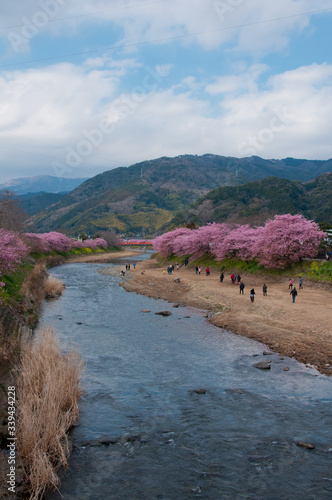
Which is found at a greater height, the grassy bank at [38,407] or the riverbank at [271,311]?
the grassy bank at [38,407]

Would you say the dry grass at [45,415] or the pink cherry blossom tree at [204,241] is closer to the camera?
the dry grass at [45,415]

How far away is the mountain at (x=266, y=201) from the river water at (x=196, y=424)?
349ft

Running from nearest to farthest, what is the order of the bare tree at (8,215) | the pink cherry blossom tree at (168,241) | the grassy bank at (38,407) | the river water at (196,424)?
the grassy bank at (38,407) < the river water at (196,424) < the bare tree at (8,215) < the pink cherry blossom tree at (168,241)

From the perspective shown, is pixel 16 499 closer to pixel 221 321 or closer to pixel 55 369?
pixel 55 369

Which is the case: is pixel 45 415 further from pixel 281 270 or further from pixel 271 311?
pixel 281 270

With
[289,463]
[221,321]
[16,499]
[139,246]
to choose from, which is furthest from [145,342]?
[139,246]

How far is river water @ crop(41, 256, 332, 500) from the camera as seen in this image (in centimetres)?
877

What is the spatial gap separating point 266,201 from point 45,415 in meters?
149

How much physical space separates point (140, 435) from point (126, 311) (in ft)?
64.2

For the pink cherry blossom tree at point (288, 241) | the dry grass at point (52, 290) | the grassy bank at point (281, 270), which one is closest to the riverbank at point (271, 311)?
the grassy bank at point (281, 270)

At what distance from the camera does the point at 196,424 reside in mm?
11617

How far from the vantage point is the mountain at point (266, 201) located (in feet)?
433

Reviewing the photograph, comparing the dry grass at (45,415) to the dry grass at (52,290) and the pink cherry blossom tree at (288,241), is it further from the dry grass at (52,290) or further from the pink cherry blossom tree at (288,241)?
the pink cherry blossom tree at (288,241)

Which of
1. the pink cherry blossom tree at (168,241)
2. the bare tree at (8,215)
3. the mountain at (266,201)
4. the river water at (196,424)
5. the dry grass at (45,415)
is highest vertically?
the mountain at (266,201)
